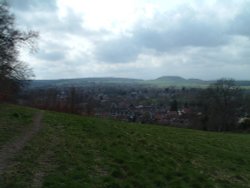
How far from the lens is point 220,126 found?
179 feet

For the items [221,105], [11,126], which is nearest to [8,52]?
[11,126]

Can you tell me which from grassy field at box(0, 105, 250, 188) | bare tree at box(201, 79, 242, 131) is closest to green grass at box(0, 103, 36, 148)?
grassy field at box(0, 105, 250, 188)

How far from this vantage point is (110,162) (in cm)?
1234

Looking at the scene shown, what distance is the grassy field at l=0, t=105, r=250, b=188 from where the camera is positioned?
10.1 meters

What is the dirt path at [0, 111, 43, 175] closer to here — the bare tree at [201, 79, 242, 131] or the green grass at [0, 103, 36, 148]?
the green grass at [0, 103, 36, 148]

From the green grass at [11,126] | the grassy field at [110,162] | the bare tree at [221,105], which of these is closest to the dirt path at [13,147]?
the grassy field at [110,162]

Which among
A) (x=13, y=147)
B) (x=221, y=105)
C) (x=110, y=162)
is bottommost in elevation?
(x=221, y=105)

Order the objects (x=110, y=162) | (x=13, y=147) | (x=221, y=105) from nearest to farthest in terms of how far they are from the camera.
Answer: (x=110, y=162) < (x=13, y=147) < (x=221, y=105)

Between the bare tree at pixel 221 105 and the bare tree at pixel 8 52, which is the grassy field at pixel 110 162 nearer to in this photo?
the bare tree at pixel 8 52

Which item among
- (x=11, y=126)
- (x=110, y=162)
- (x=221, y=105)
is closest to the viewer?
(x=110, y=162)

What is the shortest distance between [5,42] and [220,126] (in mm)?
36226

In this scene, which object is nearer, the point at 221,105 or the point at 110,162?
the point at 110,162

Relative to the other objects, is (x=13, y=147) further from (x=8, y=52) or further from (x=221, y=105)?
(x=221, y=105)

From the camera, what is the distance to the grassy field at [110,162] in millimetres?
10133
